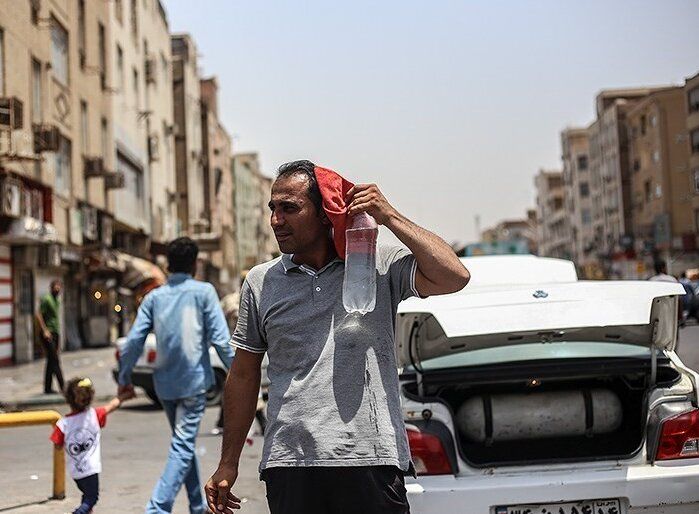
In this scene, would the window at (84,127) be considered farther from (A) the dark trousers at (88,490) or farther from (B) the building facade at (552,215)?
(B) the building facade at (552,215)

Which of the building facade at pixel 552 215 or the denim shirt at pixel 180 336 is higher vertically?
the building facade at pixel 552 215

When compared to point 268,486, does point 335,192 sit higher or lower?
higher

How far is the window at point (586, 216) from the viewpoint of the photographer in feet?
381

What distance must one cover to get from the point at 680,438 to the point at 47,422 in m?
4.55

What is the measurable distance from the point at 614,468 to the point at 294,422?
220cm

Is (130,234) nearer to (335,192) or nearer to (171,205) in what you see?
(171,205)

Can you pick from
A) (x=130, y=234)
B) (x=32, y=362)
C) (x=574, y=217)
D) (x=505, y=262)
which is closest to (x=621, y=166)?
(x=574, y=217)

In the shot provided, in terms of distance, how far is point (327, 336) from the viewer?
10.6ft

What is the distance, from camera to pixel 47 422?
290 inches

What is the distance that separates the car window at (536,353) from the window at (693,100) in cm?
6237

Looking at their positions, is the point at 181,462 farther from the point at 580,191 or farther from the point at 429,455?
the point at 580,191

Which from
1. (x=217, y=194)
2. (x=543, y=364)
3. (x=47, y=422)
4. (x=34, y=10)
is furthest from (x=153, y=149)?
(x=543, y=364)

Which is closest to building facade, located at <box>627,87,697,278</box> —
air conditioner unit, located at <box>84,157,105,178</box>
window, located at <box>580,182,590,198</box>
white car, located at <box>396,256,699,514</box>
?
window, located at <box>580,182,590,198</box>

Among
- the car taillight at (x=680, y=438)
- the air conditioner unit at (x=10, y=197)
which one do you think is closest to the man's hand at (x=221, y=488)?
the car taillight at (x=680, y=438)
